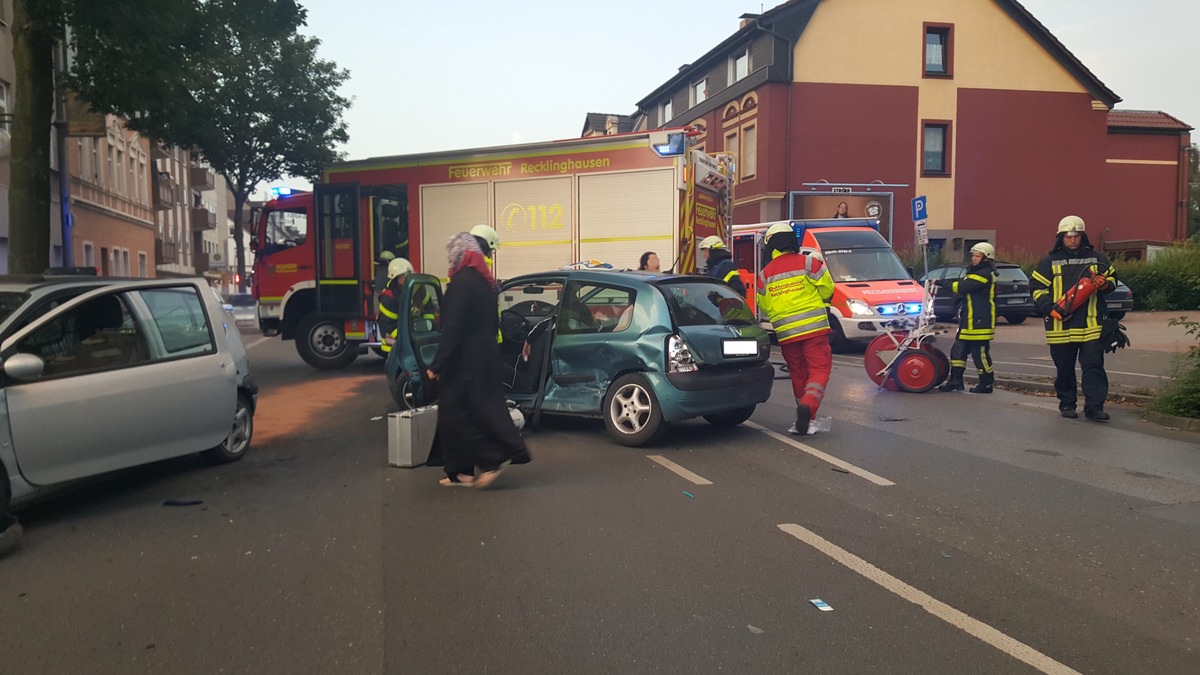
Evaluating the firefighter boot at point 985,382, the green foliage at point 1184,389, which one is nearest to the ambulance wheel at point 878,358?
the firefighter boot at point 985,382

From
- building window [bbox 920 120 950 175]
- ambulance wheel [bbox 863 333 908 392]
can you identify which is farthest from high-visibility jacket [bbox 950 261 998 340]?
building window [bbox 920 120 950 175]

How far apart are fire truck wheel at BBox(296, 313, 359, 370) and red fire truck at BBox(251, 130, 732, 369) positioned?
0.02 m

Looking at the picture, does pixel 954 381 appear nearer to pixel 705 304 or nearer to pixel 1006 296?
pixel 705 304

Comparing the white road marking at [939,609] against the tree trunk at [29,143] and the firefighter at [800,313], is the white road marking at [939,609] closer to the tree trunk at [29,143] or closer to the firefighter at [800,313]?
the firefighter at [800,313]

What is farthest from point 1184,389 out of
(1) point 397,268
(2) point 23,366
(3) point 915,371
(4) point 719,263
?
(2) point 23,366

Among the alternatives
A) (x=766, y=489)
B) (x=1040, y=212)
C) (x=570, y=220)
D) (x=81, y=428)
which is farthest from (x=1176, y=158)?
(x=81, y=428)

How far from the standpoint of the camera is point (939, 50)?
35625 mm

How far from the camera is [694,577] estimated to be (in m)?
4.79

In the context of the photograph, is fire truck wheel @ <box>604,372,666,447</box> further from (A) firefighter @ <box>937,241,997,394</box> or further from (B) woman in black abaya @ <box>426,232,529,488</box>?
(A) firefighter @ <box>937,241,997,394</box>

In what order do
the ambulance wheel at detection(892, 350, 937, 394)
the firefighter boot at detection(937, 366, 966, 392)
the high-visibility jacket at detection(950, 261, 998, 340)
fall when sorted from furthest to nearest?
1. the firefighter boot at detection(937, 366, 966, 392)
2. the ambulance wheel at detection(892, 350, 937, 394)
3. the high-visibility jacket at detection(950, 261, 998, 340)

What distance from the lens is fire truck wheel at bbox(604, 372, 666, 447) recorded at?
8141mm

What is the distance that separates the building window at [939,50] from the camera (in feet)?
116

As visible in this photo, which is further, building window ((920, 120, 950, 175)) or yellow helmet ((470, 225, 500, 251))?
building window ((920, 120, 950, 175))

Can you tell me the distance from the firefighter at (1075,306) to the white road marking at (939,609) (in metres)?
5.49
